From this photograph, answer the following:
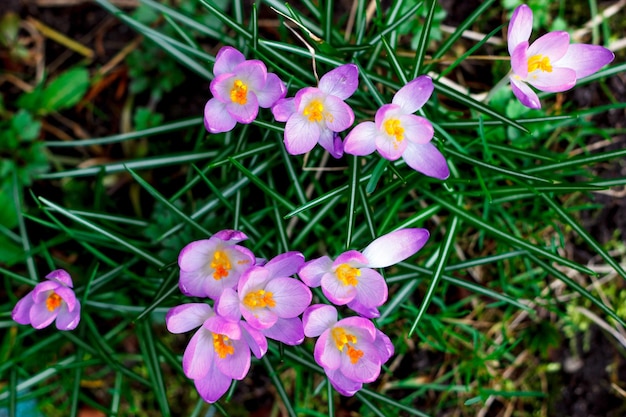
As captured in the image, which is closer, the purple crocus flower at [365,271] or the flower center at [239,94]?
the purple crocus flower at [365,271]

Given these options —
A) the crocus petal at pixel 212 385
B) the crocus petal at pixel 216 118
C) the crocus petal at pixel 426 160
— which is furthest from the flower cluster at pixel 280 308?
the crocus petal at pixel 216 118

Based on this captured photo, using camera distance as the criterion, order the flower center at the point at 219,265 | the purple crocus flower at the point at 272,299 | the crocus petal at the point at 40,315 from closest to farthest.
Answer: the purple crocus flower at the point at 272,299 → the flower center at the point at 219,265 → the crocus petal at the point at 40,315

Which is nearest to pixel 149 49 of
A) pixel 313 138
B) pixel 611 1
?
pixel 313 138

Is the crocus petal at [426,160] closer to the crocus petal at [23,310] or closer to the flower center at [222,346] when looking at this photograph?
the flower center at [222,346]

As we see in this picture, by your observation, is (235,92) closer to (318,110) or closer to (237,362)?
(318,110)

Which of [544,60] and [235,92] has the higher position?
[544,60]

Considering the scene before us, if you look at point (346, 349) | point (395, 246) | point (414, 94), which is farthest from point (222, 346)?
point (414, 94)

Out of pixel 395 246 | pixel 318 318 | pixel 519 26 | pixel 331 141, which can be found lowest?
pixel 318 318
